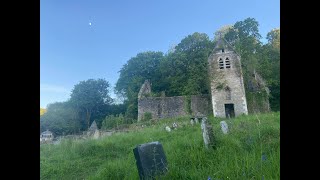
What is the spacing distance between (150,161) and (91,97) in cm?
993

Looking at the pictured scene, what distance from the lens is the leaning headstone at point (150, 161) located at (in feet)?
11.5

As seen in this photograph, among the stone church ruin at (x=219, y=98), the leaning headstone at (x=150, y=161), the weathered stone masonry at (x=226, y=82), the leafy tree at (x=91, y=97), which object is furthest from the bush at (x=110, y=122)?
the leaning headstone at (x=150, y=161)

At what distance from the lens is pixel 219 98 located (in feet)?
58.4

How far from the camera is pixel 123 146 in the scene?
703 centimetres

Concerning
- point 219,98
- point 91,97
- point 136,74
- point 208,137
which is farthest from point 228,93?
point 208,137

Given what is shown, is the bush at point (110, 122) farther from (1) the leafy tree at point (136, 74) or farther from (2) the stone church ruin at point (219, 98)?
(1) the leafy tree at point (136, 74)

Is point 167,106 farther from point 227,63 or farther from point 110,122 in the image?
point 227,63

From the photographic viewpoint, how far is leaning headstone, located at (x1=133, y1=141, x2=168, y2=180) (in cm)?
350

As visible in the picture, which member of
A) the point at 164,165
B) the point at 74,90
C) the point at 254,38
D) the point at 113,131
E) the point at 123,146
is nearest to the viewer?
the point at 164,165

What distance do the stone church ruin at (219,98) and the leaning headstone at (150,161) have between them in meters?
12.0
